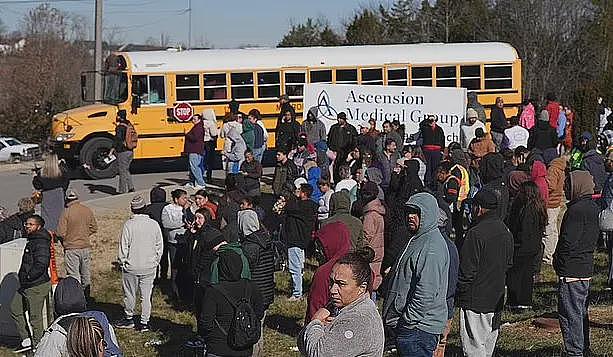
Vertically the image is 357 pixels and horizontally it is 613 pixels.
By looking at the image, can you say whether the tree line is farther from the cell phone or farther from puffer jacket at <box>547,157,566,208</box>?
the cell phone

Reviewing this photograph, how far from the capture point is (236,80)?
21.1 m

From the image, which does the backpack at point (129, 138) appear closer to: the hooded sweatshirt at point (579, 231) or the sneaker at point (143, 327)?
the sneaker at point (143, 327)

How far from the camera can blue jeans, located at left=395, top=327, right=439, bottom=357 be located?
6523mm

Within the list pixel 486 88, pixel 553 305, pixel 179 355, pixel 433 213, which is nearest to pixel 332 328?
pixel 433 213

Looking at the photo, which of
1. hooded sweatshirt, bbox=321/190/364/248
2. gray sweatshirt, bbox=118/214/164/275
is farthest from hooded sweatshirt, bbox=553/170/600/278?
gray sweatshirt, bbox=118/214/164/275

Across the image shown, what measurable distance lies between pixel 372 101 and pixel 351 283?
14510mm

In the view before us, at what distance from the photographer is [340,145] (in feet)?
54.0

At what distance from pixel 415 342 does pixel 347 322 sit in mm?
1875

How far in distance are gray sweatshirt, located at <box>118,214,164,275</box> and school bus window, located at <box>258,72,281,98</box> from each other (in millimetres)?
10909

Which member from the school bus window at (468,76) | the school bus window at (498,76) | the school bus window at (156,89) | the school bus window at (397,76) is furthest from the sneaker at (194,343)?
the school bus window at (498,76)

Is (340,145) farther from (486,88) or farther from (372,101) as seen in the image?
(486,88)

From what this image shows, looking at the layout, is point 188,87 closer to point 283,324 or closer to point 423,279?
point 283,324

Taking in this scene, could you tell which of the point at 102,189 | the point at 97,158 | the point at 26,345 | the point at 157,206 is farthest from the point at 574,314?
the point at 97,158

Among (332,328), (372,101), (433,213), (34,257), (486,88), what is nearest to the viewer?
(332,328)
